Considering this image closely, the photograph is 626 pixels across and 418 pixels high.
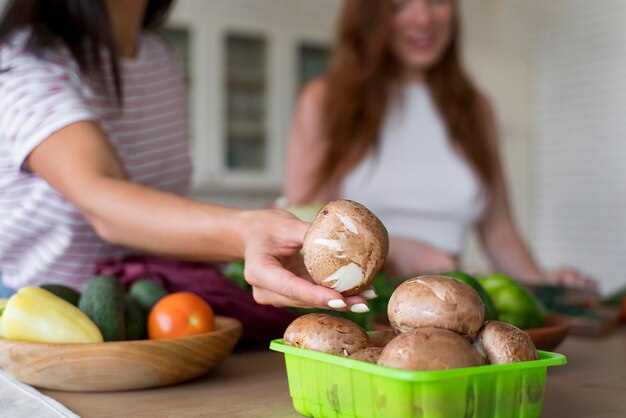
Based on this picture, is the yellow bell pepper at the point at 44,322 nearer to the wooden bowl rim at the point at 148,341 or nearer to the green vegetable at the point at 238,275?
the wooden bowl rim at the point at 148,341

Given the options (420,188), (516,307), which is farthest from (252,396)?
(420,188)

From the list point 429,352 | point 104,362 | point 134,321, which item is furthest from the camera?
point 134,321

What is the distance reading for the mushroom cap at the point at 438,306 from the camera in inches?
28.5

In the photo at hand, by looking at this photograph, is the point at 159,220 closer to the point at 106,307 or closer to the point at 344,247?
the point at 106,307

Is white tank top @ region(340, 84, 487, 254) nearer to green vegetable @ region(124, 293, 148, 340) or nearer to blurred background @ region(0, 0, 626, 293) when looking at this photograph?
green vegetable @ region(124, 293, 148, 340)

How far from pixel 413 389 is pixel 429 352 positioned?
0.04 metres

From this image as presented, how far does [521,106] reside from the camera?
5258mm

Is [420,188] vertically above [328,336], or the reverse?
[328,336]

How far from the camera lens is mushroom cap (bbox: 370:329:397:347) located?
825 mm

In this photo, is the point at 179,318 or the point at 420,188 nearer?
the point at 179,318

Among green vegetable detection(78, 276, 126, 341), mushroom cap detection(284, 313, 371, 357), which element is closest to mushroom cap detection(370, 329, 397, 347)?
mushroom cap detection(284, 313, 371, 357)

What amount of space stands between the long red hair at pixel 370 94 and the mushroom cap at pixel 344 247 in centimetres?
146

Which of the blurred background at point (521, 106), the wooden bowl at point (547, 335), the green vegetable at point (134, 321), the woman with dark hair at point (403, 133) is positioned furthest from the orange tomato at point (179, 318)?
the blurred background at point (521, 106)

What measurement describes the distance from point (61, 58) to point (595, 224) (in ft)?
13.2
